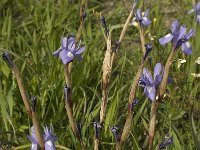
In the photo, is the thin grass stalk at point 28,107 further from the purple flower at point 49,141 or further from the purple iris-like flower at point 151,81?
the purple iris-like flower at point 151,81

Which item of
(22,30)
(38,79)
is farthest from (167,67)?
(22,30)

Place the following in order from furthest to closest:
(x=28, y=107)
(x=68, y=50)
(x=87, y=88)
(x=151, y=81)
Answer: (x=87, y=88) → (x=68, y=50) → (x=151, y=81) → (x=28, y=107)

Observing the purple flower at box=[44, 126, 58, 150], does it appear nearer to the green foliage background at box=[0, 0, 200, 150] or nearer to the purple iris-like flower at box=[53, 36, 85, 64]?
the purple iris-like flower at box=[53, 36, 85, 64]

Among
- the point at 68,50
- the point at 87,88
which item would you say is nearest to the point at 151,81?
the point at 68,50

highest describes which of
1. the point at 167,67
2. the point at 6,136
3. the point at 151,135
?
the point at 167,67

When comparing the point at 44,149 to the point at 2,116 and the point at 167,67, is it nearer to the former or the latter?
the point at 167,67

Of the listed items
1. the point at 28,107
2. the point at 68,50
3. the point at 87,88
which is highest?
the point at 68,50

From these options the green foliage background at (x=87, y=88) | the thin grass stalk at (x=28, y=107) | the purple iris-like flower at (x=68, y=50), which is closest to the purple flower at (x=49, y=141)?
the thin grass stalk at (x=28, y=107)

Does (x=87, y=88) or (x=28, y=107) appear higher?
(x=28, y=107)

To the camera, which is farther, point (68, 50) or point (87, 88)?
point (87, 88)

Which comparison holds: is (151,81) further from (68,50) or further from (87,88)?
(87,88)
